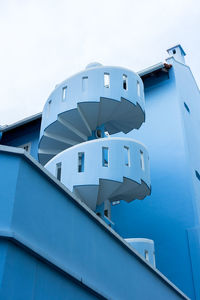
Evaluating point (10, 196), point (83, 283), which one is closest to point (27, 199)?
point (10, 196)

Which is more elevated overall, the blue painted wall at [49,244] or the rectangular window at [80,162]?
the rectangular window at [80,162]

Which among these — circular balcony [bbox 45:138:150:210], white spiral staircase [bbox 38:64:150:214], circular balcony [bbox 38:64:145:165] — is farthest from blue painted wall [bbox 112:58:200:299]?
circular balcony [bbox 45:138:150:210]

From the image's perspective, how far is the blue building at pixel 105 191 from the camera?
3764 millimetres

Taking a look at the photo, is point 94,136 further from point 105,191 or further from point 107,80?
point 105,191

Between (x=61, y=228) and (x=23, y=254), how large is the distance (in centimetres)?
71

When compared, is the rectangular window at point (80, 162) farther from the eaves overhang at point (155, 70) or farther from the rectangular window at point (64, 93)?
the eaves overhang at point (155, 70)

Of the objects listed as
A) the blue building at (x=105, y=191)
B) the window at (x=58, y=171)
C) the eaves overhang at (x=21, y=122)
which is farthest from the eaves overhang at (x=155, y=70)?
the window at (x=58, y=171)

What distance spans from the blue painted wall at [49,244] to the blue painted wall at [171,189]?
10.7 ft

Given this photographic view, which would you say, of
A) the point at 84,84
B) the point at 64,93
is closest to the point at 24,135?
the point at 64,93

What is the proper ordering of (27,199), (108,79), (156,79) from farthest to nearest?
(156,79), (108,79), (27,199)

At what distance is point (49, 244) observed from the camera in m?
3.95

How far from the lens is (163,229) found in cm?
888

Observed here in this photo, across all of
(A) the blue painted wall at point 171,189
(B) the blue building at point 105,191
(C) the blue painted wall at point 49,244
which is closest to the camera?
(C) the blue painted wall at point 49,244

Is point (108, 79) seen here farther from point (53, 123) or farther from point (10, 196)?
point (10, 196)
